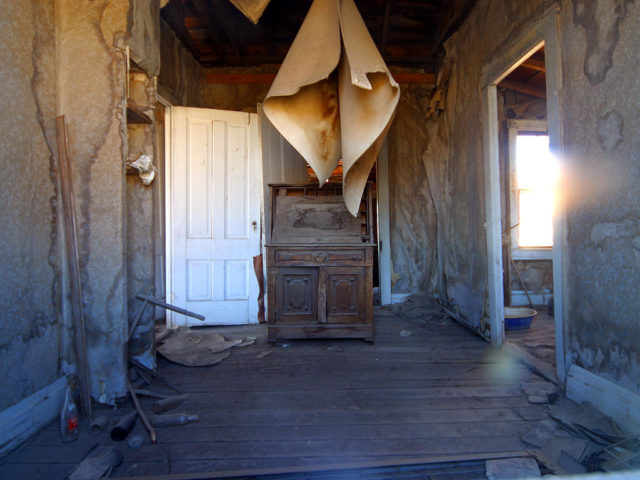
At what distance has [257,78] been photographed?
4551mm

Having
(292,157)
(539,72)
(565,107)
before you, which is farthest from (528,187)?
(292,157)

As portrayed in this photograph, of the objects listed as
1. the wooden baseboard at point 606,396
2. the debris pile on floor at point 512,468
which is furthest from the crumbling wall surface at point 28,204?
the wooden baseboard at point 606,396

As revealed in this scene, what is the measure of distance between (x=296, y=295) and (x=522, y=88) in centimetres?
412

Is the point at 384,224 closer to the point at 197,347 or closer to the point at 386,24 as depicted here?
the point at 386,24

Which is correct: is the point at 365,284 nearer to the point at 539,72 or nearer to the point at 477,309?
the point at 477,309

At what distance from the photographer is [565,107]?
2.17 m

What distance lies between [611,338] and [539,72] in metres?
3.79

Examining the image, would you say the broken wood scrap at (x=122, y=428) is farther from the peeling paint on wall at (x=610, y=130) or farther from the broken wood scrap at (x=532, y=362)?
the peeling paint on wall at (x=610, y=130)

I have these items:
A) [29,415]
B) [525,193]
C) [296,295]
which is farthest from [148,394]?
[525,193]

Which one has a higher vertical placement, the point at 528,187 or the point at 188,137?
the point at 188,137

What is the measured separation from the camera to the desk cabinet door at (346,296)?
3318 mm

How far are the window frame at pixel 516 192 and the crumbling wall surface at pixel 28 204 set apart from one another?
4981 mm

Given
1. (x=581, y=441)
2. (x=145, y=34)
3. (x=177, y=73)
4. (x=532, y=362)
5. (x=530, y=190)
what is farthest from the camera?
(x=530, y=190)

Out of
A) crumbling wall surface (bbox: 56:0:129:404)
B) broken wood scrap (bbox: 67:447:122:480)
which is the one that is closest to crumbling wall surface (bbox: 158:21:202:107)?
crumbling wall surface (bbox: 56:0:129:404)
